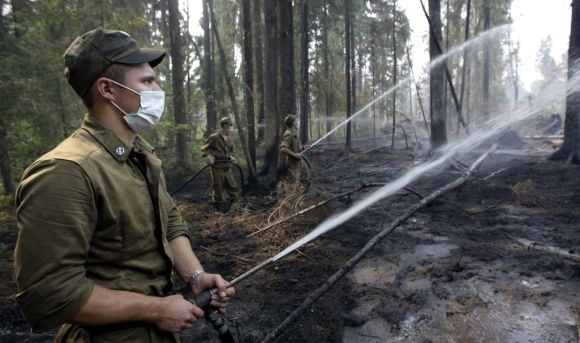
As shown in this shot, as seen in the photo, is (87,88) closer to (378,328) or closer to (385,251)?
(378,328)

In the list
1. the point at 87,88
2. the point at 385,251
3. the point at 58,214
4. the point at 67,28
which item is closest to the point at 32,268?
the point at 58,214

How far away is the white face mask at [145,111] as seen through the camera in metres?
2.03

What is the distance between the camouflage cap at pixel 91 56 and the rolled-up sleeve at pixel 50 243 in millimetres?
554

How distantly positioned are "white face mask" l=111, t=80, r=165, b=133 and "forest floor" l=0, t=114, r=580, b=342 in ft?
10.2

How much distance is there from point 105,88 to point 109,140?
12.2 inches

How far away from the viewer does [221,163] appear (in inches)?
416

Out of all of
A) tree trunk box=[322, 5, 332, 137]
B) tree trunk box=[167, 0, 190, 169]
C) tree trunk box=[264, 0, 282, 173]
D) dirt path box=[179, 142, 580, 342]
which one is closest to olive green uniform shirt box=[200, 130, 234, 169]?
dirt path box=[179, 142, 580, 342]

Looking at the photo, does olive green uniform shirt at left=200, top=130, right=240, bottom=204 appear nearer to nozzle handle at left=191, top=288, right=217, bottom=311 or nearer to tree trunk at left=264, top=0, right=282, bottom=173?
tree trunk at left=264, top=0, right=282, bottom=173

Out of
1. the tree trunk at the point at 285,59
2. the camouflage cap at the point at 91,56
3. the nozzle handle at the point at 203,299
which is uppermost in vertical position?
the tree trunk at the point at 285,59

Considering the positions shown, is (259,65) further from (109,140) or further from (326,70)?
(109,140)

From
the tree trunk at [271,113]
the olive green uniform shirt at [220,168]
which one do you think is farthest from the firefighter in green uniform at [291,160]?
the tree trunk at [271,113]

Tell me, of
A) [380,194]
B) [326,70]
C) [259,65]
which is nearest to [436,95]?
[380,194]

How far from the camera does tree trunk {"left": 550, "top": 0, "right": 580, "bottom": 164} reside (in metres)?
12.0

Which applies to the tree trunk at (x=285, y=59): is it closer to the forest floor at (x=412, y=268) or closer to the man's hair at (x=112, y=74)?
the forest floor at (x=412, y=268)
